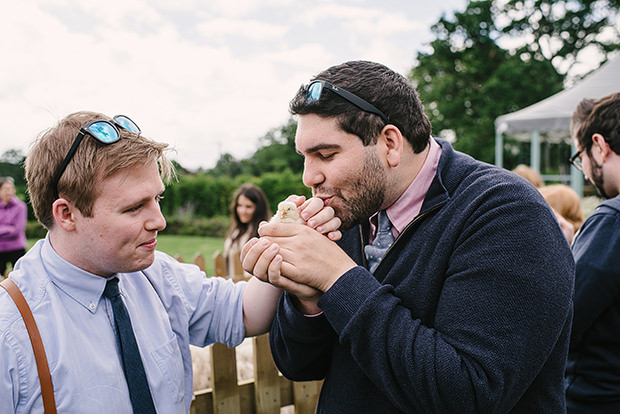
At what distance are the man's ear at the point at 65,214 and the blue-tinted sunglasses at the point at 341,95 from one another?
103cm

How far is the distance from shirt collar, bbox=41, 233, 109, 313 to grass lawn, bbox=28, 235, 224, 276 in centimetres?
1092

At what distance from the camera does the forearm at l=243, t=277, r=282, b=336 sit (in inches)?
81.4

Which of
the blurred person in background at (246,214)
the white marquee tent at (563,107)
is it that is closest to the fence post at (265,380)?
the blurred person in background at (246,214)

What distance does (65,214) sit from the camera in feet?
5.53

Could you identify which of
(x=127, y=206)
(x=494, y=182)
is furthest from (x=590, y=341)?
(x=127, y=206)

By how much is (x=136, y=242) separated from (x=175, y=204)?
22.7 meters

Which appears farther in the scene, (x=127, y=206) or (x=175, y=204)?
(x=175, y=204)

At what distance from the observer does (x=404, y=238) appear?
1.60 m

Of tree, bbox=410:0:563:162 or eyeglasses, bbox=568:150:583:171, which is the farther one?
tree, bbox=410:0:563:162

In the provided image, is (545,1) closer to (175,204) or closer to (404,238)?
(175,204)

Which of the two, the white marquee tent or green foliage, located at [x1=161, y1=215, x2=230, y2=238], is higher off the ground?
the white marquee tent

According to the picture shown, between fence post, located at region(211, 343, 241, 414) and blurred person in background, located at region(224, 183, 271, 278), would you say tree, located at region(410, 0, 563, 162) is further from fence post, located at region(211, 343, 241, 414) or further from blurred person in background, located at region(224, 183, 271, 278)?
fence post, located at region(211, 343, 241, 414)

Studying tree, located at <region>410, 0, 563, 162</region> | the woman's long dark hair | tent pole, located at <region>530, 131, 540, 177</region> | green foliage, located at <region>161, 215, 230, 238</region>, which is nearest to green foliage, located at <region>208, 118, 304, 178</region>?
tree, located at <region>410, 0, 563, 162</region>

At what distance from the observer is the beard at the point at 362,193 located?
1674mm
